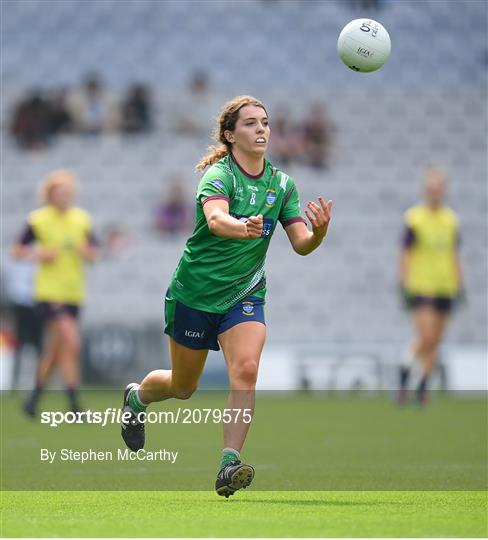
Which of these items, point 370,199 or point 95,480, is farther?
point 370,199

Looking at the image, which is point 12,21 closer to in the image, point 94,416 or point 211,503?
point 94,416

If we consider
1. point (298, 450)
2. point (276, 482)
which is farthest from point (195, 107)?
point (276, 482)

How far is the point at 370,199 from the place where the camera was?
78.5ft

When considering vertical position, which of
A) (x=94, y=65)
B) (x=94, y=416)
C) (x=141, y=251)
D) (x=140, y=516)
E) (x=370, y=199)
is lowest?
(x=140, y=516)

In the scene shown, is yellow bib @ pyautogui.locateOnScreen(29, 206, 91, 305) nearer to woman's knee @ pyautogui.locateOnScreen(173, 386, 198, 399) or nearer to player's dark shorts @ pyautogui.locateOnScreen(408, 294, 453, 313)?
player's dark shorts @ pyautogui.locateOnScreen(408, 294, 453, 313)

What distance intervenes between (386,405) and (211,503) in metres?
9.94

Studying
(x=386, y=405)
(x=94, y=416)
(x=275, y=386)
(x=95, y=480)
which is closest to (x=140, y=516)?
(x=95, y=480)

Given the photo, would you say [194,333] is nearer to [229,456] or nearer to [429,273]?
[229,456]

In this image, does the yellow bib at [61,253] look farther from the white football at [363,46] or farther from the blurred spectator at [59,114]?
the blurred spectator at [59,114]

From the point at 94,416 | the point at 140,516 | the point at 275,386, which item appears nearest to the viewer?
the point at 140,516

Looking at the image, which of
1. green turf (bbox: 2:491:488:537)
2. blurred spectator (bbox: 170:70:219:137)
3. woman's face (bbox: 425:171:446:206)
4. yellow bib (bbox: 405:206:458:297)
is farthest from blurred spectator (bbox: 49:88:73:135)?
green turf (bbox: 2:491:488:537)

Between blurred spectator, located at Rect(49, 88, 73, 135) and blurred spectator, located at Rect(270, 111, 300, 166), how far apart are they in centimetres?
373

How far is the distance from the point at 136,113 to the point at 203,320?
1706 centimetres

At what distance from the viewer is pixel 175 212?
22891 millimetres
